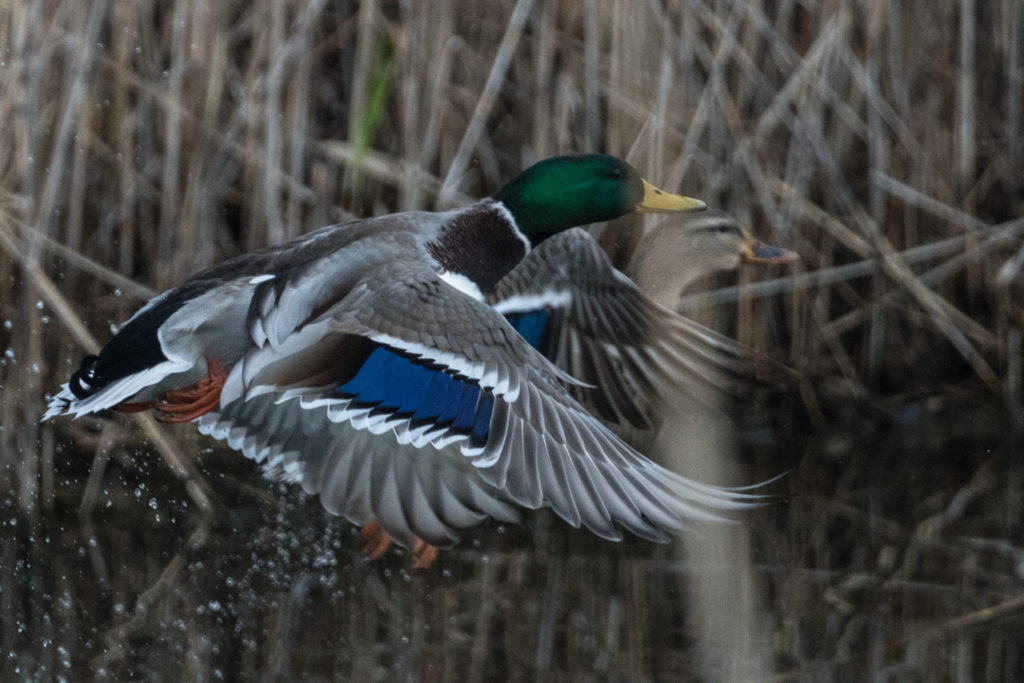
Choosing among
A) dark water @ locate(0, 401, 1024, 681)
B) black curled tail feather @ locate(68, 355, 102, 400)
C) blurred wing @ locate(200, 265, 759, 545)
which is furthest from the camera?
black curled tail feather @ locate(68, 355, 102, 400)

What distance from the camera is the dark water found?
8.72 ft

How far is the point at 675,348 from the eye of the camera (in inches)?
122

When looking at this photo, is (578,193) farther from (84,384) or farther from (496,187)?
(84,384)

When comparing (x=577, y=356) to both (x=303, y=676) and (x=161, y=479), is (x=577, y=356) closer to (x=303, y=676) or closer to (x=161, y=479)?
(x=303, y=676)

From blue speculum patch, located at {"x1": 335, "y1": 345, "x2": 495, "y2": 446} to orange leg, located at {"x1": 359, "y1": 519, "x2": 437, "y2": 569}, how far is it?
2.36 feet

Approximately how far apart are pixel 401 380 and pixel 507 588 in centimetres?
75

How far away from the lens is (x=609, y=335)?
3.26 meters

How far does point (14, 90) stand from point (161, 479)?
3.79ft

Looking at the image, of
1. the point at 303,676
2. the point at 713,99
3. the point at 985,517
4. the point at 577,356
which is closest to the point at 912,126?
the point at 713,99

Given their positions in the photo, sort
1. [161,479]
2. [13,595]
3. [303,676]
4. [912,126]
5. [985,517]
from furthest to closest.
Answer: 1. [912,126]
2. [161,479]
3. [985,517]
4. [13,595]
5. [303,676]

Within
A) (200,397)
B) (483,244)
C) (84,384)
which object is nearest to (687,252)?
(483,244)

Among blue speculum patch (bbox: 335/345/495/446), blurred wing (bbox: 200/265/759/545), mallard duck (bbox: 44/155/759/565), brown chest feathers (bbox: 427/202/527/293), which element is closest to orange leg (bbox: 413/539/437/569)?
mallard duck (bbox: 44/155/759/565)

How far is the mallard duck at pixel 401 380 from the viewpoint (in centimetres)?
248

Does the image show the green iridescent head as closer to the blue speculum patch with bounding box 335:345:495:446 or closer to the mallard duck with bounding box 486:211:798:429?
the mallard duck with bounding box 486:211:798:429
